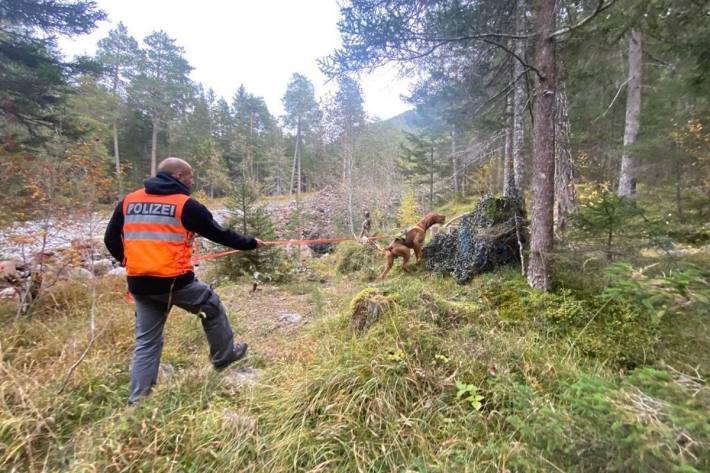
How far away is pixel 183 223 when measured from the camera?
2473 millimetres

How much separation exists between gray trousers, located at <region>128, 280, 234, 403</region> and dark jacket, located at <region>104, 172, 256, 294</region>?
0.08 metres

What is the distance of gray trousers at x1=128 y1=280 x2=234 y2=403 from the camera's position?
2.41 meters

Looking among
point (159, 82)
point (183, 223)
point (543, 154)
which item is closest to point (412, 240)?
point (543, 154)

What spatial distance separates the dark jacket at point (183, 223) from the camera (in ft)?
7.96

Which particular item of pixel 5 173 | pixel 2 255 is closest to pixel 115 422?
pixel 5 173

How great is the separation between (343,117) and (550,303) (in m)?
19.0

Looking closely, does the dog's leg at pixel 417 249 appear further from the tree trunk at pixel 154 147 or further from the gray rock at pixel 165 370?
the tree trunk at pixel 154 147

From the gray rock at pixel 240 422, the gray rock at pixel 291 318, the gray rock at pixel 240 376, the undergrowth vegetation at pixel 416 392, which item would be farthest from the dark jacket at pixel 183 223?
the gray rock at pixel 291 318

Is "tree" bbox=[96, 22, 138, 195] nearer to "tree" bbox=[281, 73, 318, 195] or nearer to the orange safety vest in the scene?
"tree" bbox=[281, 73, 318, 195]

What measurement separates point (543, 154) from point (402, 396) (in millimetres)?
3299

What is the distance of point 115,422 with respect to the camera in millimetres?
2043

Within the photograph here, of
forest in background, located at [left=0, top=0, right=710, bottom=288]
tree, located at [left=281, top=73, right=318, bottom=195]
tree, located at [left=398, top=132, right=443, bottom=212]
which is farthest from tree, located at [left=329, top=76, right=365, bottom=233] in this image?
tree, located at [left=281, top=73, right=318, bottom=195]

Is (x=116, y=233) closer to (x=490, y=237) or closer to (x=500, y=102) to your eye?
(x=490, y=237)

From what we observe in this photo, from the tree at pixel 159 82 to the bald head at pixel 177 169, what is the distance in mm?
25392
